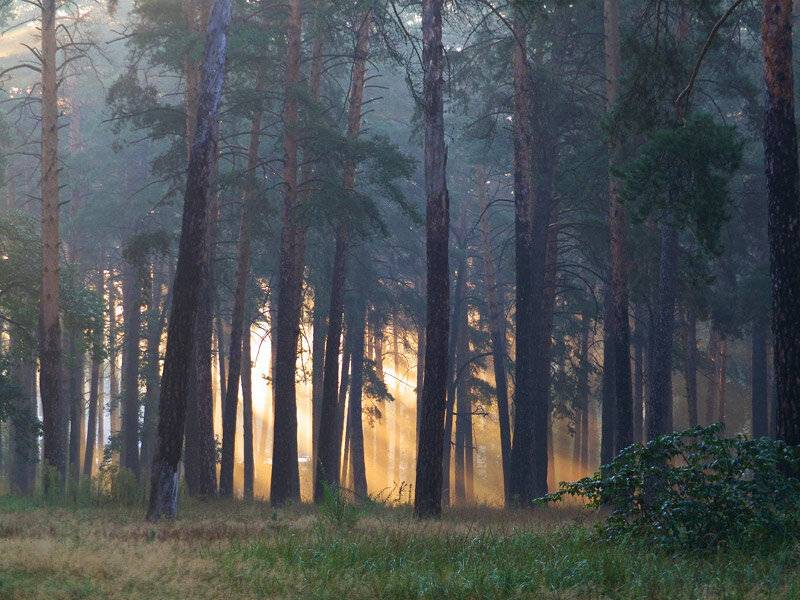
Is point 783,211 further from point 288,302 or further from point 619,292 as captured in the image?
point 288,302

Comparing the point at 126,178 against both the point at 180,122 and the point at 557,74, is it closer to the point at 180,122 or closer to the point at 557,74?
the point at 180,122

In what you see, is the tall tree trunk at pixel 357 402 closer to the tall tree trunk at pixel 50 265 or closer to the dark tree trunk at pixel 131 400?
the dark tree trunk at pixel 131 400

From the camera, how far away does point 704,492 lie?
321 inches

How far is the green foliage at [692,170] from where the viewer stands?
418 inches

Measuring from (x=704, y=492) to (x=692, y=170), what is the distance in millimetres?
4264

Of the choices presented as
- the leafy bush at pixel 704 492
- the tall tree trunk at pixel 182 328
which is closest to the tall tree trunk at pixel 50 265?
the tall tree trunk at pixel 182 328

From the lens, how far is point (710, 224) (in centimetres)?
1080

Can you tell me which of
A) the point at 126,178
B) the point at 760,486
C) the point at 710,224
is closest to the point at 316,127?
the point at 710,224

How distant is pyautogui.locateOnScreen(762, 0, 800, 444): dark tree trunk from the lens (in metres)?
9.46

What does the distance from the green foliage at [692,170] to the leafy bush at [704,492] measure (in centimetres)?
290

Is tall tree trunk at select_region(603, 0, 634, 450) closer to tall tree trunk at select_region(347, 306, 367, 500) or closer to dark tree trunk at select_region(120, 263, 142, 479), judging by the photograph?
tall tree trunk at select_region(347, 306, 367, 500)

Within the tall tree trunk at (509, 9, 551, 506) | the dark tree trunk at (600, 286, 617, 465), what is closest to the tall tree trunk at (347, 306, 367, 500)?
the dark tree trunk at (600, 286, 617, 465)

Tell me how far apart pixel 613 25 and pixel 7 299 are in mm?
15479

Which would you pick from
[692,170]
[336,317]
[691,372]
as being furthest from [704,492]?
[691,372]
